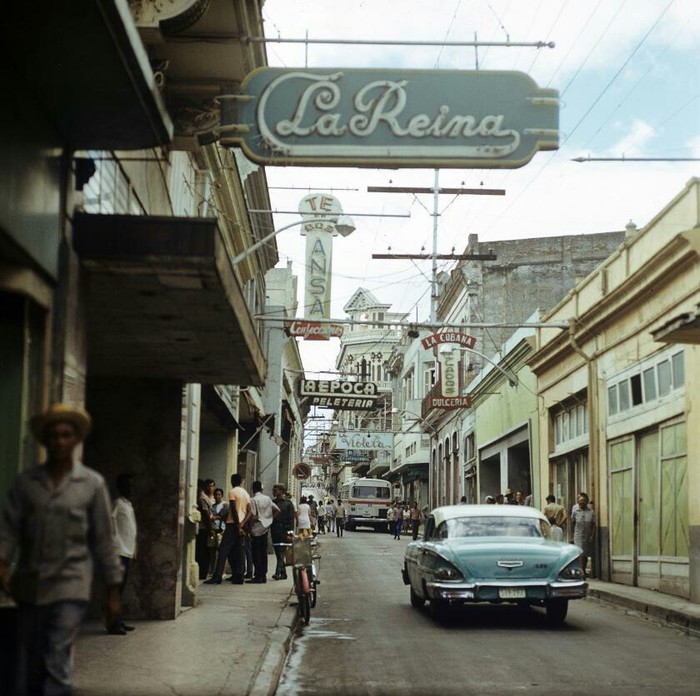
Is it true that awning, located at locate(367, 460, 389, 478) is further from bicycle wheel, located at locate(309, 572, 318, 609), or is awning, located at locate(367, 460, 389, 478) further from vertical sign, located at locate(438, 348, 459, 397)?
bicycle wheel, located at locate(309, 572, 318, 609)

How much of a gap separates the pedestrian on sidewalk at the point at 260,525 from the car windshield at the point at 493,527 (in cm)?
514

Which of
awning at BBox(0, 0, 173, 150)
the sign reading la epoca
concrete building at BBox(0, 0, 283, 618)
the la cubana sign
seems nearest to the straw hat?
concrete building at BBox(0, 0, 283, 618)

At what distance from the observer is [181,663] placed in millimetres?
10336

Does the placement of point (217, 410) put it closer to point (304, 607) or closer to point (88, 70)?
point (304, 607)

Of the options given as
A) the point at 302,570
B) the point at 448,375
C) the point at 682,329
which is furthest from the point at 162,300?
the point at 448,375

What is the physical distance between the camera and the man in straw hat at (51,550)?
5.87 metres

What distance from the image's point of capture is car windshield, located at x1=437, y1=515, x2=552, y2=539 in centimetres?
1561

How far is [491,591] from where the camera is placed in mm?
14117

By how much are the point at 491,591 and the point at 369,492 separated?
48.8 meters

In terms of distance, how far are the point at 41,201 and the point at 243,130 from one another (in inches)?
143

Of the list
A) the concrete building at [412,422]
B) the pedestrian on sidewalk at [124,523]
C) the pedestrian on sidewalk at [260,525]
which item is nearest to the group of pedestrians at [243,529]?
the pedestrian on sidewalk at [260,525]

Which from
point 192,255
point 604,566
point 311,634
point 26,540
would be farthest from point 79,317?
point 604,566

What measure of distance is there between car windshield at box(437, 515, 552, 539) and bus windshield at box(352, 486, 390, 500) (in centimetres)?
4670

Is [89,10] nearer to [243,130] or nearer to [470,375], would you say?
[243,130]
